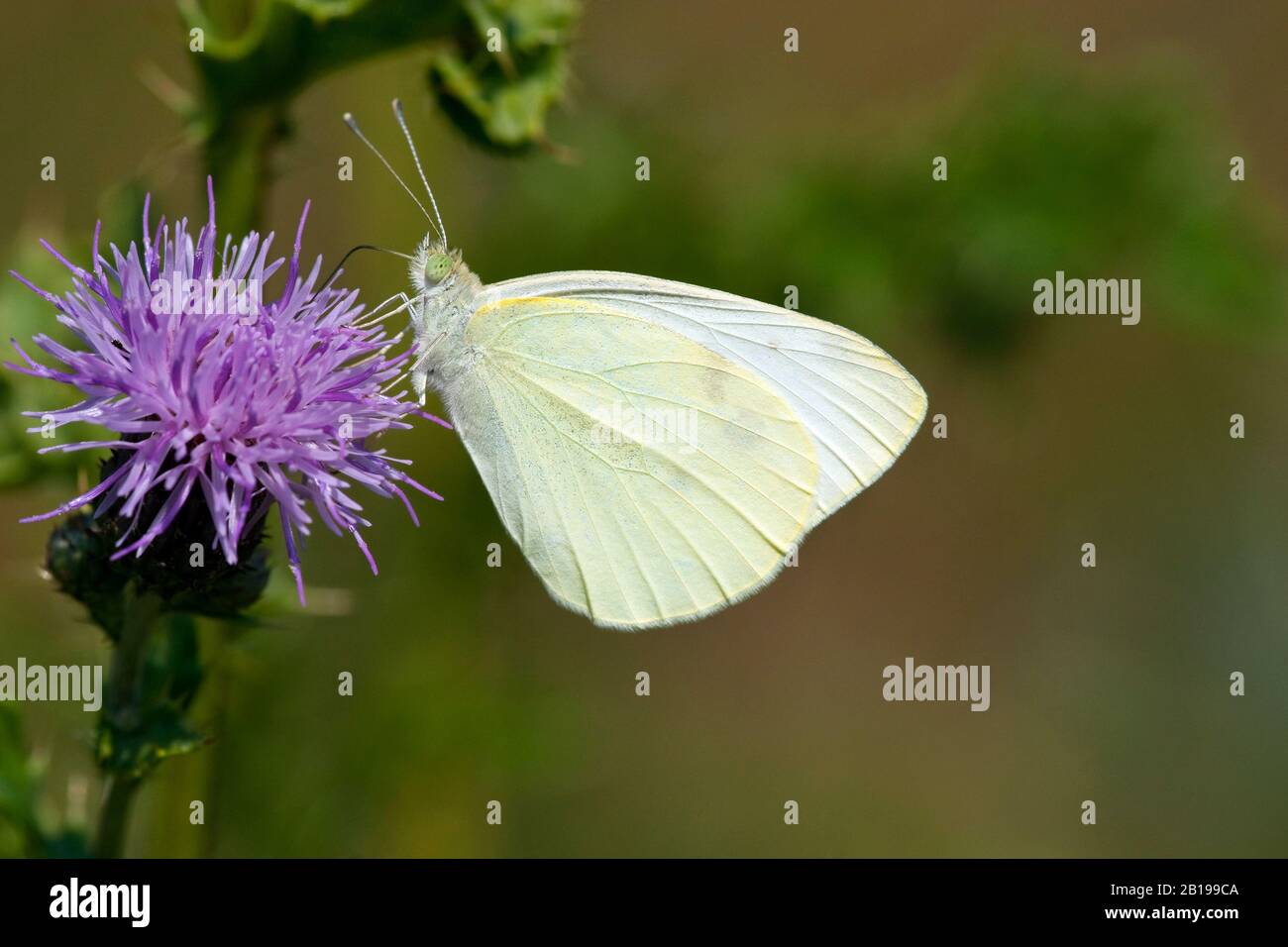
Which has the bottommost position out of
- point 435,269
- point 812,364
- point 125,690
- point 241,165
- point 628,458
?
point 125,690

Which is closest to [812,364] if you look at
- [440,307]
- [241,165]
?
[440,307]

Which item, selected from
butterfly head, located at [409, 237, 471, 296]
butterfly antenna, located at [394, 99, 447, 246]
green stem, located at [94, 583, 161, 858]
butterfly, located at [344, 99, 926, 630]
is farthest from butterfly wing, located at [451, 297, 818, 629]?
green stem, located at [94, 583, 161, 858]

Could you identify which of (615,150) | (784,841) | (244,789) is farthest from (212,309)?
(784,841)

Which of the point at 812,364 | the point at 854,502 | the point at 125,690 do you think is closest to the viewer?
the point at 125,690

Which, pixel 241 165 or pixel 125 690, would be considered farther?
pixel 241 165

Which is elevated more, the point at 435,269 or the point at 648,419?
the point at 435,269

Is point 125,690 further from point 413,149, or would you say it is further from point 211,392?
point 413,149
